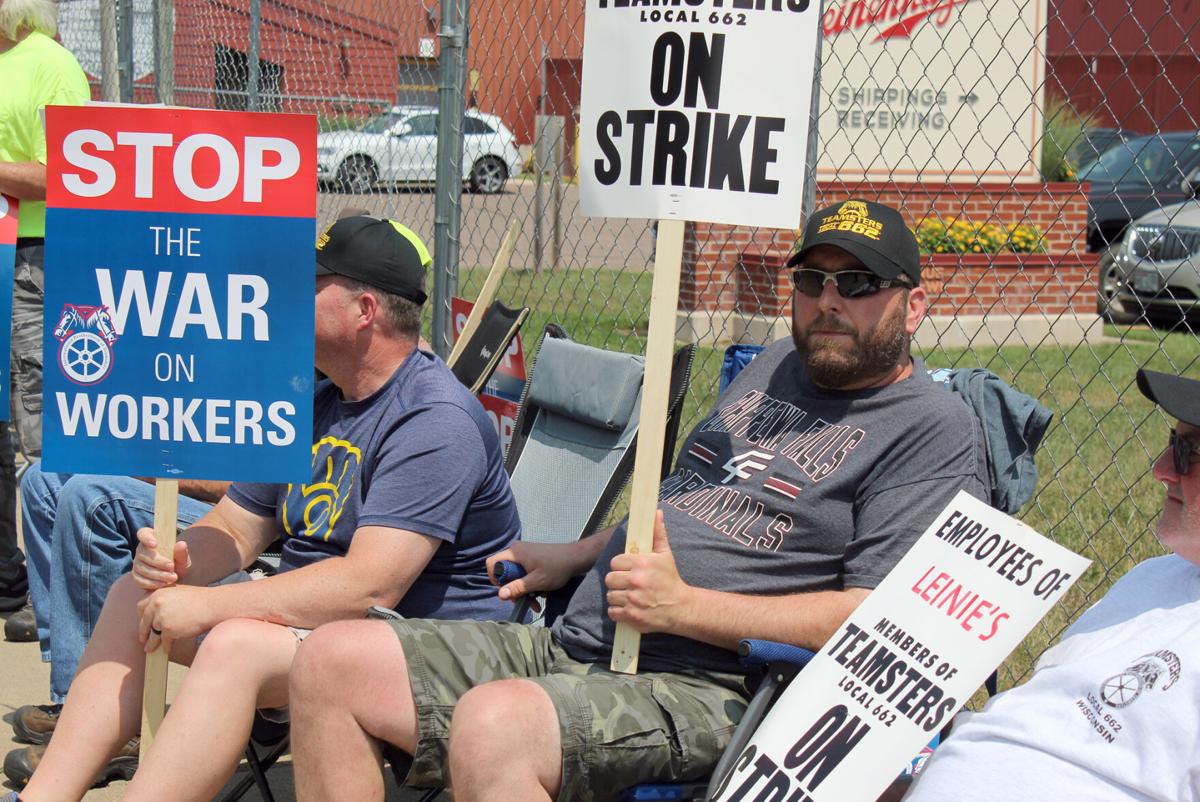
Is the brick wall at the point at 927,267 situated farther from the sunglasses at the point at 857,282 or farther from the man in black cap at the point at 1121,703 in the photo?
the man in black cap at the point at 1121,703

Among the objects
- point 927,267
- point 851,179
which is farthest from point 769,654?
point 851,179

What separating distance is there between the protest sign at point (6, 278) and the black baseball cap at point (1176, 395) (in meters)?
3.57

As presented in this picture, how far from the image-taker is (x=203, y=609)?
3176 mm

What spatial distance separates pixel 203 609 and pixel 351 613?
0.33 m

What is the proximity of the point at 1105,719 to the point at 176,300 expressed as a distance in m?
2.04

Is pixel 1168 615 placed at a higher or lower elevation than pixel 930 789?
higher

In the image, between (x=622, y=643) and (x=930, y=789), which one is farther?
(x=622, y=643)

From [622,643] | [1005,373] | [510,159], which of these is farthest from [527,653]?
[510,159]

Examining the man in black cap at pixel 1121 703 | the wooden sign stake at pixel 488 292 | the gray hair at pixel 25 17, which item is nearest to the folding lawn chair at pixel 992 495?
the man in black cap at pixel 1121 703

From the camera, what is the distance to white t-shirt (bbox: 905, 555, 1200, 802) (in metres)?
2.16

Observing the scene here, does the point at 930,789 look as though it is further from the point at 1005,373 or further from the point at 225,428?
the point at 1005,373

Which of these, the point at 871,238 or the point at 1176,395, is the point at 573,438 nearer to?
the point at 871,238

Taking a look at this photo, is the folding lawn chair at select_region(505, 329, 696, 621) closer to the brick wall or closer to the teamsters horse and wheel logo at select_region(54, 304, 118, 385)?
the teamsters horse and wheel logo at select_region(54, 304, 118, 385)

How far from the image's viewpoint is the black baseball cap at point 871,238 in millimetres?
3113
